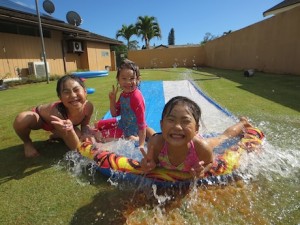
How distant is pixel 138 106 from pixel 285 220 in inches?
84.9

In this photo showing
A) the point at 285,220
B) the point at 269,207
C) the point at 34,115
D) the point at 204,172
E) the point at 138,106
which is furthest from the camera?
the point at 138,106

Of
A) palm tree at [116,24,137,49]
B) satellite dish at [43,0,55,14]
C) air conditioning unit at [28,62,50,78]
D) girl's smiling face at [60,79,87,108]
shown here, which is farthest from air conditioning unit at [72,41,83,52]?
palm tree at [116,24,137,49]

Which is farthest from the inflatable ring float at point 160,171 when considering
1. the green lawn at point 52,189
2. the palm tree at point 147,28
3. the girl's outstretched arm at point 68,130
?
the palm tree at point 147,28

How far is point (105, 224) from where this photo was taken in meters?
1.96

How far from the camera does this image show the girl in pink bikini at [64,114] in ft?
10.3

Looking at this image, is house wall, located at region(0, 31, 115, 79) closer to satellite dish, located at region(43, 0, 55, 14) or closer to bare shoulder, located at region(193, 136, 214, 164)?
satellite dish, located at region(43, 0, 55, 14)

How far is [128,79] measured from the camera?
3479 millimetres

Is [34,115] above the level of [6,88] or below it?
above

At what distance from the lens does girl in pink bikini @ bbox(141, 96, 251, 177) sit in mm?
2119

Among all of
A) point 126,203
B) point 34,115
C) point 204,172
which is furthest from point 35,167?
point 204,172

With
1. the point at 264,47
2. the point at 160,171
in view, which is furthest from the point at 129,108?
the point at 264,47

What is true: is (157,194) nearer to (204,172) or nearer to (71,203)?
(204,172)

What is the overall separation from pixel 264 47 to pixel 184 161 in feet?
45.4

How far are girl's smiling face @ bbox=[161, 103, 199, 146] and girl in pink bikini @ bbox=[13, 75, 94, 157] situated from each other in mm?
1337
